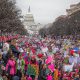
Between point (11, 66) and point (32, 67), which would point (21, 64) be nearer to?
point (32, 67)

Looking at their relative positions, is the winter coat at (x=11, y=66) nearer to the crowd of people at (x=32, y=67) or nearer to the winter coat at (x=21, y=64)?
the crowd of people at (x=32, y=67)

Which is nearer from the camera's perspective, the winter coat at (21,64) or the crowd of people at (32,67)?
the crowd of people at (32,67)

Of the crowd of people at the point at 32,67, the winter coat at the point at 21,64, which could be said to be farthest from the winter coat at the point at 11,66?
the winter coat at the point at 21,64

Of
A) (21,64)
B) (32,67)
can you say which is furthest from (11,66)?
(32,67)

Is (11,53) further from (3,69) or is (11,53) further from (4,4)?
(4,4)

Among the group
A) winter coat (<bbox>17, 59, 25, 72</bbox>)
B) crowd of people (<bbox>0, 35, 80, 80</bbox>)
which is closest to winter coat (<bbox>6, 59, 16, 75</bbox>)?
crowd of people (<bbox>0, 35, 80, 80</bbox>)

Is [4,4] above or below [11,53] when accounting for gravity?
above

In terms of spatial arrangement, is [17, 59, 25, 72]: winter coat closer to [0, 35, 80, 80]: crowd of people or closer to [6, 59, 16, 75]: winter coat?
[0, 35, 80, 80]: crowd of people

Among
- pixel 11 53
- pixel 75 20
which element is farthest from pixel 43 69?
pixel 75 20

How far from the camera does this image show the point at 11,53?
642 inches

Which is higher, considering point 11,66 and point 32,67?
point 11,66

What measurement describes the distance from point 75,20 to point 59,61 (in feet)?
255

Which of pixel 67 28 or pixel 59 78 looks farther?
pixel 67 28

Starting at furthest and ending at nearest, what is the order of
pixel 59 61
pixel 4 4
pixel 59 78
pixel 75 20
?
pixel 75 20
pixel 4 4
pixel 59 61
pixel 59 78
